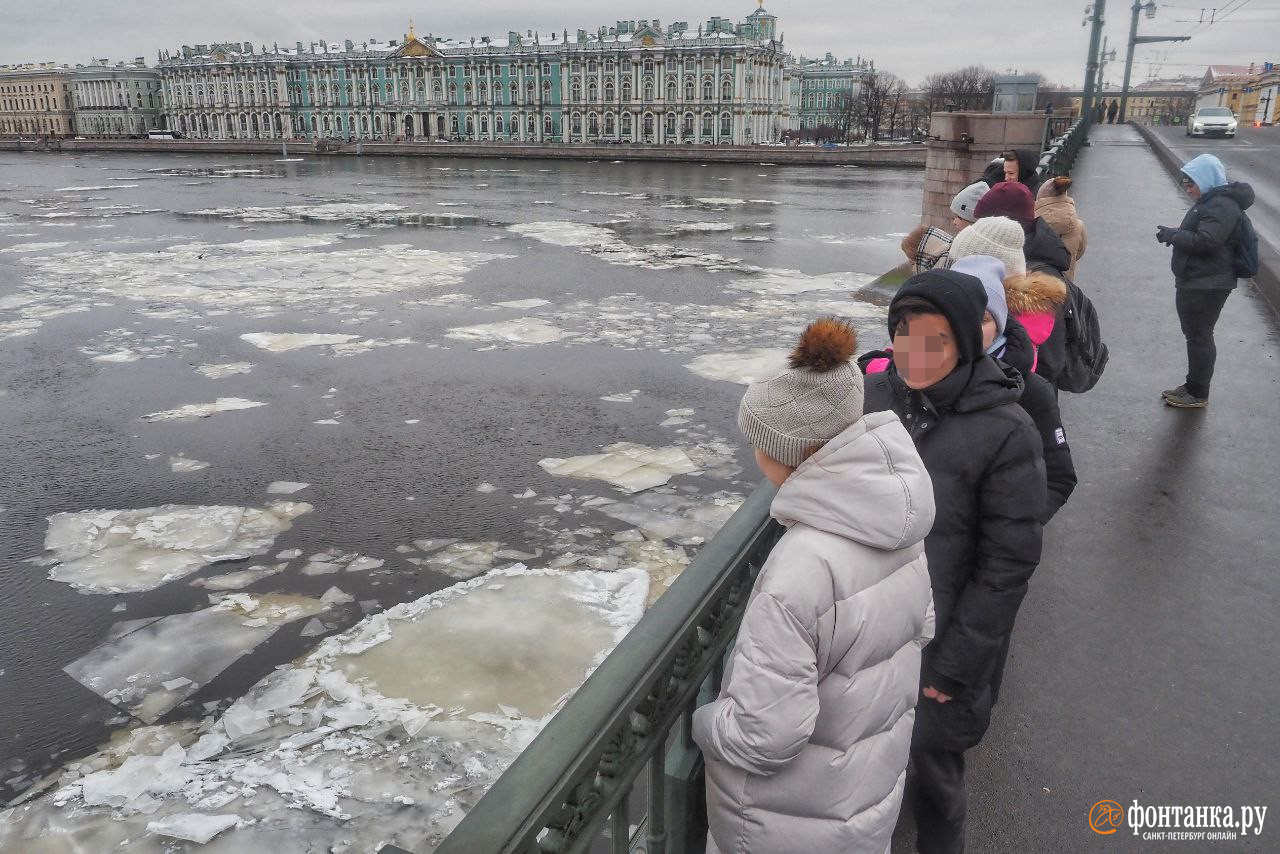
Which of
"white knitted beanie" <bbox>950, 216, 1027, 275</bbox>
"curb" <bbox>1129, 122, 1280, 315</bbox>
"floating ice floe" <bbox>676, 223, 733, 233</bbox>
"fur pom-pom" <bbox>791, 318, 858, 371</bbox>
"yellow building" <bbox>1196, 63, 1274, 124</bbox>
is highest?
"yellow building" <bbox>1196, 63, 1274, 124</bbox>

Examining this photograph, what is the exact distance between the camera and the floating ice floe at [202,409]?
859 cm

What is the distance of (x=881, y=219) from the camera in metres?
25.1

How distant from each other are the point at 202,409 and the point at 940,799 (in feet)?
26.4

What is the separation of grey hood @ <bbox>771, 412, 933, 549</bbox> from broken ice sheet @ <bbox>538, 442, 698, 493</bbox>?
4946mm

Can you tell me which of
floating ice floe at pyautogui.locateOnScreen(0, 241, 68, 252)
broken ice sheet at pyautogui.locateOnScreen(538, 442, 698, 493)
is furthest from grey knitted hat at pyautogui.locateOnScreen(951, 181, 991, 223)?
floating ice floe at pyautogui.locateOnScreen(0, 241, 68, 252)

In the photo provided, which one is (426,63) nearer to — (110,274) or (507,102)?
(507,102)

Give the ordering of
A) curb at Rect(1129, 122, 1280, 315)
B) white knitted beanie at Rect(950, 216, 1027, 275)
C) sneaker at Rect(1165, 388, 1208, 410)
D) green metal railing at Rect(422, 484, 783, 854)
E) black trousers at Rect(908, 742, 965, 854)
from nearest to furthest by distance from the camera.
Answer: green metal railing at Rect(422, 484, 783, 854) → black trousers at Rect(908, 742, 965, 854) → white knitted beanie at Rect(950, 216, 1027, 275) → sneaker at Rect(1165, 388, 1208, 410) → curb at Rect(1129, 122, 1280, 315)

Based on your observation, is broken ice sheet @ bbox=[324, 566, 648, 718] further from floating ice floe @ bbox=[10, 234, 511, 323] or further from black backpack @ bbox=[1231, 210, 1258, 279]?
floating ice floe @ bbox=[10, 234, 511, 323]

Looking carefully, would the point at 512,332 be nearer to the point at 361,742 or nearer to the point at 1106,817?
the point at 361,742

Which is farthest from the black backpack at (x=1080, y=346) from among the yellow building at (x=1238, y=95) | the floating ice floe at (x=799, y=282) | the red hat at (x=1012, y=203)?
the yellow building at (x=1238, y=95)

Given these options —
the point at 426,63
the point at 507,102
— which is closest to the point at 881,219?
the point at 507,102

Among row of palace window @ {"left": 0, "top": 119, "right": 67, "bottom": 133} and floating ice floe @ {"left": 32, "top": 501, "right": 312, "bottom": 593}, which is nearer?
floating ice floe @ {"left": 32, "top": 501, "right": 312, "bottom": 593}

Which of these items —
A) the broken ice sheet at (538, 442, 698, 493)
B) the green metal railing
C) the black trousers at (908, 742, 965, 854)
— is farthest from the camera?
the broken ice sheet at (538, 442, 698, 493)

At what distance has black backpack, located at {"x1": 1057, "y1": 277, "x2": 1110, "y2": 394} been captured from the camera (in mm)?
4352
